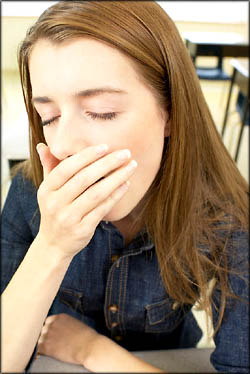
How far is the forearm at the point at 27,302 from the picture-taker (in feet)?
0.51

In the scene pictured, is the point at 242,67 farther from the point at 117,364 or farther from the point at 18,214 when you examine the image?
the point at 117,364

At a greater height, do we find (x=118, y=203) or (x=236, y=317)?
(x=118, y=203)

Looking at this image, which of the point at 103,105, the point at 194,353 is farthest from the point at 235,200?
the point at 103,105


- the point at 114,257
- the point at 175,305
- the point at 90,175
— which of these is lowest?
the point at 175,305

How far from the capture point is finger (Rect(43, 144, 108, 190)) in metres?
0.31

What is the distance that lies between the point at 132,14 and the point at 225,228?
1.46 feet

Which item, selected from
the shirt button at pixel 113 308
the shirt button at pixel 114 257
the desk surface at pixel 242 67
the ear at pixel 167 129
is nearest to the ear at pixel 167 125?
the ear at pixel 167 129

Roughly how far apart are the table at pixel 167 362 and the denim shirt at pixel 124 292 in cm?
10

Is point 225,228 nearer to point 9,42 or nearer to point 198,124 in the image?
point 198,124

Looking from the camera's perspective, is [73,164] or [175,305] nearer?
[73,164]

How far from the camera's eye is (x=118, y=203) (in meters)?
0.43

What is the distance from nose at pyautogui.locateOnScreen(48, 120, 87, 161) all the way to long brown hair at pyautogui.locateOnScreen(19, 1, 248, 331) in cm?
4

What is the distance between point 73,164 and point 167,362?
25 cm

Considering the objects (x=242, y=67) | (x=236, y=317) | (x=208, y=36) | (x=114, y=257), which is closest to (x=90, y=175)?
(x=114, y=257)
